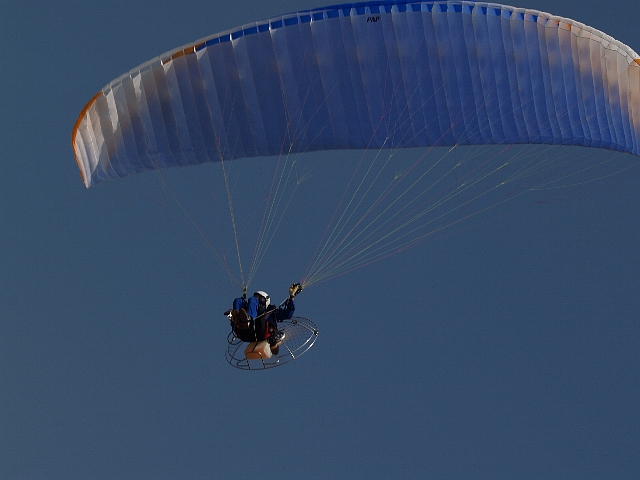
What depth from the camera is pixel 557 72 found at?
19.4 metres

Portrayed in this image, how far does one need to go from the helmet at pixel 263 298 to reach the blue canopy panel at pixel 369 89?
296cm

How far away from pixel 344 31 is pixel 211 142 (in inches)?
131

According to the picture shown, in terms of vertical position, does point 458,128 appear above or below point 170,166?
below

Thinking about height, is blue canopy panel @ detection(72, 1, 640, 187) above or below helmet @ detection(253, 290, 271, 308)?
above

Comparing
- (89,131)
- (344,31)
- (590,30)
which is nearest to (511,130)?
(590,30)

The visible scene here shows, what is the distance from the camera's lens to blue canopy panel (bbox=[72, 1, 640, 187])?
18.5 meters

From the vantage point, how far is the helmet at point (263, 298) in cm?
1834

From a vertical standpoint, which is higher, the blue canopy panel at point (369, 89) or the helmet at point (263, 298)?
the blue canopy panel at point (369, 89)

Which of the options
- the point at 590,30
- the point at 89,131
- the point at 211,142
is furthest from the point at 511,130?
the point at 89,131

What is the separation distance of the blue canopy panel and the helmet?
2.96 meters

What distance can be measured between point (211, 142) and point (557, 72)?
636cm

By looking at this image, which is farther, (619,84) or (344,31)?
(619,84)

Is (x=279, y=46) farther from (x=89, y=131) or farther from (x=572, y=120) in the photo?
(x=572, y=120)

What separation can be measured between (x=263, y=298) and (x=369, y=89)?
418 cm
